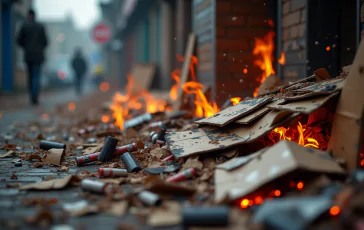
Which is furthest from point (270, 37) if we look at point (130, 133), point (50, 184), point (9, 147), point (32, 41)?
point (32, 41)

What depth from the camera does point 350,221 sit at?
205 centimetres

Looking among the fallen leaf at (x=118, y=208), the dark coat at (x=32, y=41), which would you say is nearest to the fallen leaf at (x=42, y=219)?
the fallen leaf at (x=118, y=208)

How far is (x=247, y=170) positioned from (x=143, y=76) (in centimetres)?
1291

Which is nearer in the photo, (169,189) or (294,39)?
(169,189)

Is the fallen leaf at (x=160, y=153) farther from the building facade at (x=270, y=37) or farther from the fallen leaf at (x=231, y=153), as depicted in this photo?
the building facade at (x=270, y=37)

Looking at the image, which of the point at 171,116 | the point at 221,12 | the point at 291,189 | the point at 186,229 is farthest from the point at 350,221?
the point at 221,12

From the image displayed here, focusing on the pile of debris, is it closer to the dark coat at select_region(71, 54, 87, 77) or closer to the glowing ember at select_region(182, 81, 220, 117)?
the glowing ember at select_region(182, 81, 220, 117)

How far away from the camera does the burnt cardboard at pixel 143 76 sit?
14.9 m

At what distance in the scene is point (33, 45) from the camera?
39.7ft

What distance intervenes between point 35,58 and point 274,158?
10621 millimetres

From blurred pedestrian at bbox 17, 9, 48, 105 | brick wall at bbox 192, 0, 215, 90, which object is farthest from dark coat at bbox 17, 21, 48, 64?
brick wall at bbox 192, 0, 215, 90

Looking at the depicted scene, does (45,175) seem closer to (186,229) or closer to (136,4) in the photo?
(186,229)

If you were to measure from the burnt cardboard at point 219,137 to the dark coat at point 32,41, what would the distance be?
901cm

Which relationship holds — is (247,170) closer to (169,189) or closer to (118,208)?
(169,189)
